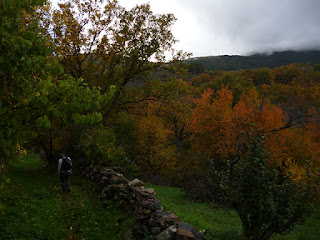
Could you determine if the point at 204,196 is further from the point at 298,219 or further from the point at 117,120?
the point at 117,120

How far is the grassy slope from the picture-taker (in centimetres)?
740

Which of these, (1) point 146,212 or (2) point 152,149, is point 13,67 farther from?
(2) point 152,149

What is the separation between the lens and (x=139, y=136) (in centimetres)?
2633

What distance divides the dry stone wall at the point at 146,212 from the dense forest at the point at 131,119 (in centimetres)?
231

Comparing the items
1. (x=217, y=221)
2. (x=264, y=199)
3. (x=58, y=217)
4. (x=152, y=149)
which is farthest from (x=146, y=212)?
(x=152, y=149)

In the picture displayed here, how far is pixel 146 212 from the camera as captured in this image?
8.65 m

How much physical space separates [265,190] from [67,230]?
8.17 meters

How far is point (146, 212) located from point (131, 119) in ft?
58.4

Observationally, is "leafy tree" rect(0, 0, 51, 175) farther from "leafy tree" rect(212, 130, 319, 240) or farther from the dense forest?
"leafy tree" rect(212, 130, 319, 240)

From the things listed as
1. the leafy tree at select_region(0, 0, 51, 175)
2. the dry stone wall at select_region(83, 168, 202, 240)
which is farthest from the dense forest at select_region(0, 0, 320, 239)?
the dry stone wall at select_region(83, 168, 202, 240)

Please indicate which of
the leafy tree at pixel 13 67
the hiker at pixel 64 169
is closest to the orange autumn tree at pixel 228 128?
the hiker at pixel 64 169

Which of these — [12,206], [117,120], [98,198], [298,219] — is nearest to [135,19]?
[117,120]

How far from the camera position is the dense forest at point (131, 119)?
13.7ft

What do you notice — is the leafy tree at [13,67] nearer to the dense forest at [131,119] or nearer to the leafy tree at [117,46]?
the dense forest at [131,119]
